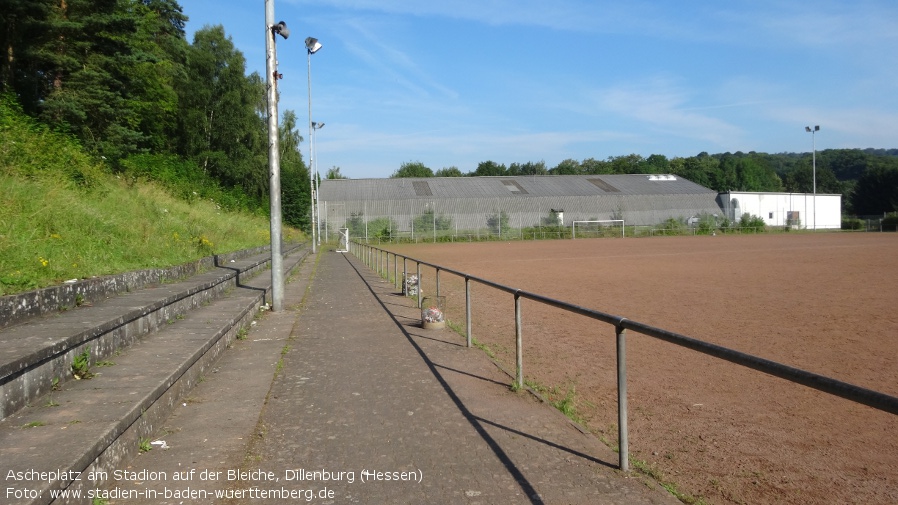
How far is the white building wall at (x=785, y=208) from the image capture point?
3041 inches

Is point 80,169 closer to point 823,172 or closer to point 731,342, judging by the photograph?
point 731,342

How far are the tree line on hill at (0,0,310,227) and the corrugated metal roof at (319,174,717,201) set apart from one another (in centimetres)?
1964

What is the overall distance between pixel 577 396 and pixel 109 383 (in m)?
4.23

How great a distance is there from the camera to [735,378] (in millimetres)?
A: 8016

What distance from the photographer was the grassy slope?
7535 millimetres

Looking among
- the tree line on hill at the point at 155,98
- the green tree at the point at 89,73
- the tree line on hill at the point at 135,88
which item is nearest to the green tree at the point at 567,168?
the tree line on hill at the point at 155,98

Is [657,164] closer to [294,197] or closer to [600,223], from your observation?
[600,223]

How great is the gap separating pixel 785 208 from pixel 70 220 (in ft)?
272

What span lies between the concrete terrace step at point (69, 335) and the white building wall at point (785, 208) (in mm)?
75854

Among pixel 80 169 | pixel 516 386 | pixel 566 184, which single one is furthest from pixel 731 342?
pixel 566 184

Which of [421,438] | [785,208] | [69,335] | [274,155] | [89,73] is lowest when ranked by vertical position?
[421,438]

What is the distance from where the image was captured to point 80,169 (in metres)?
13.9

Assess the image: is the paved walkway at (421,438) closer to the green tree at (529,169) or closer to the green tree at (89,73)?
the green tree at (89,73)

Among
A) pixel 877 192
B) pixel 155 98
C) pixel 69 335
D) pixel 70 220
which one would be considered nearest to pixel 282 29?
pixel 70 220
